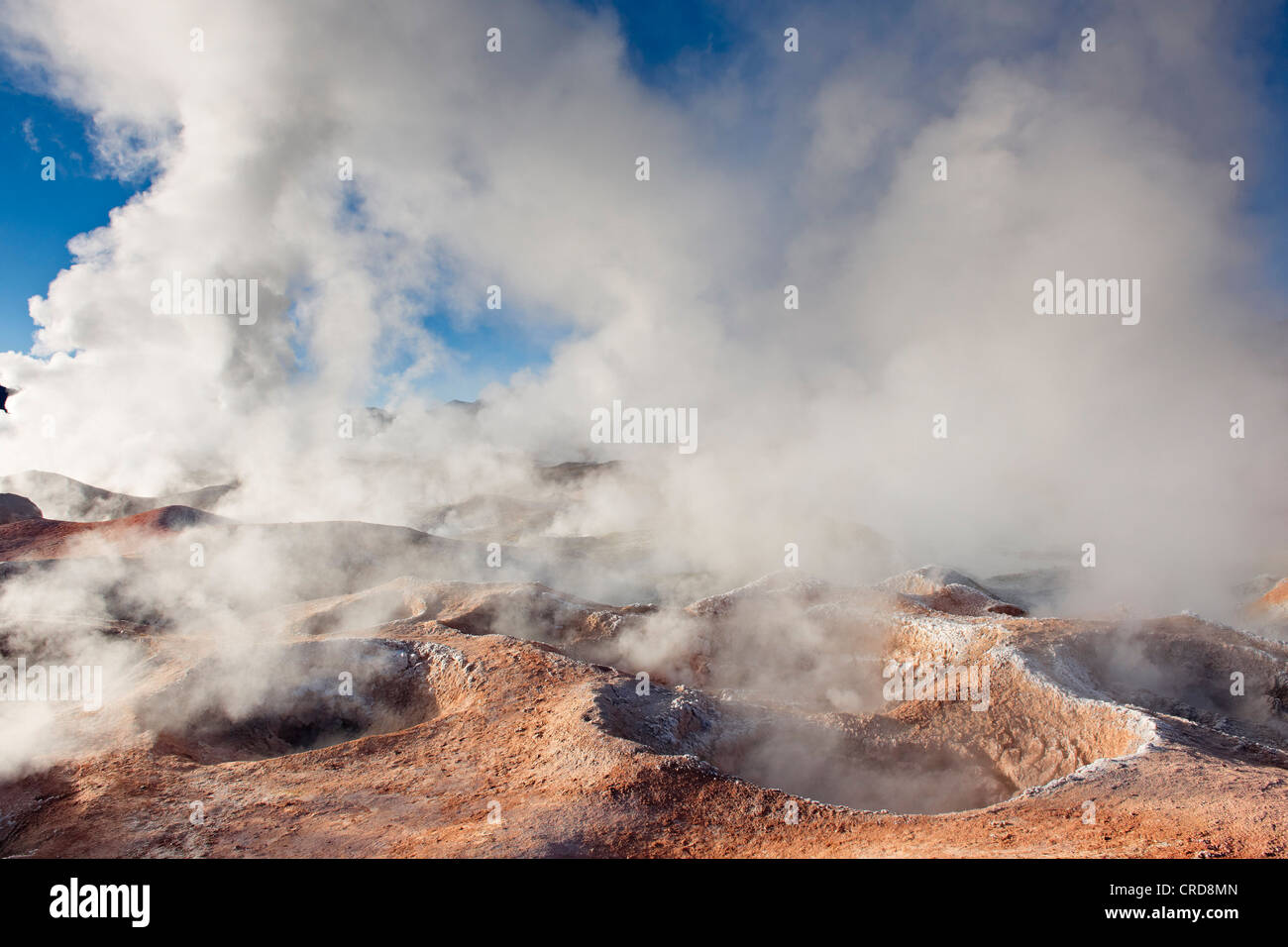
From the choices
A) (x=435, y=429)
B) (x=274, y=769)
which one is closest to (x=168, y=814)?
(x=274, y=769)

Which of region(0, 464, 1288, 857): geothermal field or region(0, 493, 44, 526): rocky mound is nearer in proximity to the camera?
region(0, 464, 1288, 857): geothermal field

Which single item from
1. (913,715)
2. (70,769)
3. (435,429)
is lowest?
(913,715)

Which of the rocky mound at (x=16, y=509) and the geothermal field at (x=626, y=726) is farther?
the rocky mound at (x=16, y=509)

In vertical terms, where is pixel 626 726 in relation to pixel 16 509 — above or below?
below

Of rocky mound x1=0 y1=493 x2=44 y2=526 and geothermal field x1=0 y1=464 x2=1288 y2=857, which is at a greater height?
rocky mound x1=0 y1=493 x2=44 y2=526

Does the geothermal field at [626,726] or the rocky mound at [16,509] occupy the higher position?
the rocky mound at [16,509]

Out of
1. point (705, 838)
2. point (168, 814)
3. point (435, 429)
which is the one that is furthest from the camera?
point (435, 429)

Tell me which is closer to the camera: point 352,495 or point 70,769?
point 70,769

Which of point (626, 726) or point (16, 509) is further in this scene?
point (16, 509)

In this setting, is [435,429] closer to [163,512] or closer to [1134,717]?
[163,512]

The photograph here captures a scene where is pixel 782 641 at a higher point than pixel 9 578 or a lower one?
lower
